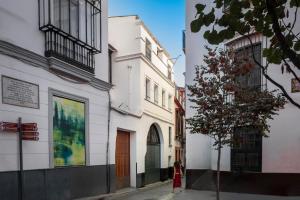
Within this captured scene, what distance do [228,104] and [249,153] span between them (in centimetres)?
334

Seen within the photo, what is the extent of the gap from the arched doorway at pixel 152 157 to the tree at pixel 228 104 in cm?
1166

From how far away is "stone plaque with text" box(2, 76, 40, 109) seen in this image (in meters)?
8.95

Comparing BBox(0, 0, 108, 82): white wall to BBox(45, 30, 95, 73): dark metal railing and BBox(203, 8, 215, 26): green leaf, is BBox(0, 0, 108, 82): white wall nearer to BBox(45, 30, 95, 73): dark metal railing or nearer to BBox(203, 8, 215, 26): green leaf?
BBox(45, 30, 95, 73): dark metal railing

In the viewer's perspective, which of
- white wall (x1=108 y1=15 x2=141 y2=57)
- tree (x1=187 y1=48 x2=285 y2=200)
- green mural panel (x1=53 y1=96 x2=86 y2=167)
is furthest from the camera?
white wall (x1=108 y1=15 x2=141 y2=57)

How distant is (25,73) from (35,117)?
4.21 ft

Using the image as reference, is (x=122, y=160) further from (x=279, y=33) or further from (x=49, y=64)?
(x=279, y=33)

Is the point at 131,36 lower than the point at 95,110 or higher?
higher

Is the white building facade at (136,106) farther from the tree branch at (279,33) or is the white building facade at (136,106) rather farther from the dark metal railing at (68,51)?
the tree branch at (279,33)

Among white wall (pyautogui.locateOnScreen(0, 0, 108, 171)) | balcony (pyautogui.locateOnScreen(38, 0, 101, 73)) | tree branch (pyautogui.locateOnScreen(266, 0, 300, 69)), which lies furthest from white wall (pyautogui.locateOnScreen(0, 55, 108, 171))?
tree branch (pyautogui.locateOnScreen(266, 0, 300, 69))

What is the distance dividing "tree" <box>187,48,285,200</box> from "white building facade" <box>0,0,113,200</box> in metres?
4.52

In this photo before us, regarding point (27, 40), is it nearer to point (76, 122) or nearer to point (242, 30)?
point (76, 122)

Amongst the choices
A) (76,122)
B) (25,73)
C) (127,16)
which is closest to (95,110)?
(76,122)

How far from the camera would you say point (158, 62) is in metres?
23.2

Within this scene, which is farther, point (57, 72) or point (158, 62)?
point (158, 62)
